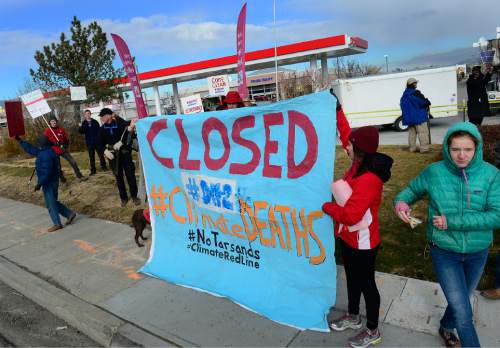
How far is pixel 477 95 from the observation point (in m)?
9.44

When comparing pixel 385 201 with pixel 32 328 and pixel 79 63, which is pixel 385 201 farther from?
pixel 79 63

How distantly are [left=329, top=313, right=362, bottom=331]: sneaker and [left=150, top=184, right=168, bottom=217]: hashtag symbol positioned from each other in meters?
2.34

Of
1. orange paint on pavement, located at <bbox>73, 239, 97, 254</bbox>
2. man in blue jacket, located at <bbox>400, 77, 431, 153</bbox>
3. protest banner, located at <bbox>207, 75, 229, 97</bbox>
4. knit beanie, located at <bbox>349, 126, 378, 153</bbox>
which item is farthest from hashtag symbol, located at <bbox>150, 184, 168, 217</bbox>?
protest banner, located at <bbox>207, 75, 229, 97</bbox>

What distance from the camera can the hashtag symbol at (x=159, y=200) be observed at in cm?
453

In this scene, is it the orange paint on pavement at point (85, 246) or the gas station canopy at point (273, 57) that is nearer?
the orange paint on pavement at point (85, 246)

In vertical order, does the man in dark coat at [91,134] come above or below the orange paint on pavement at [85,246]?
above

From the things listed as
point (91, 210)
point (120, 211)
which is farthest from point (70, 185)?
point (120, 211)

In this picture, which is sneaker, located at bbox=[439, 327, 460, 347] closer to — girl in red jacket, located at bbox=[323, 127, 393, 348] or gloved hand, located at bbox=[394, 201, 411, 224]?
girl in red jacket, located at bbox=[323, 127, 393, 348]

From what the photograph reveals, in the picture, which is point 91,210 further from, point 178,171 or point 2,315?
point 178,171

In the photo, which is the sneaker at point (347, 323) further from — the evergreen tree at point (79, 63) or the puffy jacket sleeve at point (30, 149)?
the evergreen tree at point (79, 63)

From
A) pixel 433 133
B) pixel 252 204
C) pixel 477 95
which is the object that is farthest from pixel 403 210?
pixel 433 133

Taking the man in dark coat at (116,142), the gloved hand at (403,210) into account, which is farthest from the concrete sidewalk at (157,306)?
the man in dark coat at (116,142)

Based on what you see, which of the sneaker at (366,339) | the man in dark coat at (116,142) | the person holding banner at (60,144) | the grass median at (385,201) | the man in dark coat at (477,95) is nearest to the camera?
the sneaker at (366,339)

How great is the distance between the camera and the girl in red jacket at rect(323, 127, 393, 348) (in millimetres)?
2592
